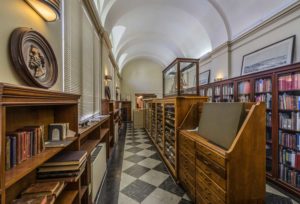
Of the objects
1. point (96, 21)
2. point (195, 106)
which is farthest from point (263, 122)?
point (96, 21)

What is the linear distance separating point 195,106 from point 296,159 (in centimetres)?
174

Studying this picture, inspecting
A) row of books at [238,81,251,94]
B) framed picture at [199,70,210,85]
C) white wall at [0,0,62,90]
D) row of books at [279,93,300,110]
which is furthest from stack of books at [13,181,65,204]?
framed picture at [199,70,210,85]

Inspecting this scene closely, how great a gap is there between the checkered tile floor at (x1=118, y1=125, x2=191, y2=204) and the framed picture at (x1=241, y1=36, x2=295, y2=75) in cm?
322

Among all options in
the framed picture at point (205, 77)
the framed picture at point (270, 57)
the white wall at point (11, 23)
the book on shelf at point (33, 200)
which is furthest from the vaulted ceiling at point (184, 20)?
the book on shelf at point (33, 200)

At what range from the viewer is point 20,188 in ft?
3.51

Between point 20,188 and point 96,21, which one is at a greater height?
point 96,21

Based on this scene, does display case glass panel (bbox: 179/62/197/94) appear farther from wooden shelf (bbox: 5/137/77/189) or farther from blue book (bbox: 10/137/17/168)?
blue book (bbox: 10/137/17/168)

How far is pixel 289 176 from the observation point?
243 cm

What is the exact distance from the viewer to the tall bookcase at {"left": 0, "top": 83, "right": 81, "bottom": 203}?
2.17 feet

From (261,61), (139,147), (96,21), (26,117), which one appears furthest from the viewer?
(139,147)

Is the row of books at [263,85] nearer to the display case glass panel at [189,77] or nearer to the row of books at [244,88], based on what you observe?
the row of books at [244,88]

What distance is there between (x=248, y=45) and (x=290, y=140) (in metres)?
2.77

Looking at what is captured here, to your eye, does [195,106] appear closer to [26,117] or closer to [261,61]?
[26,117]

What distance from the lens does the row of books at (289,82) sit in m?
2.32
